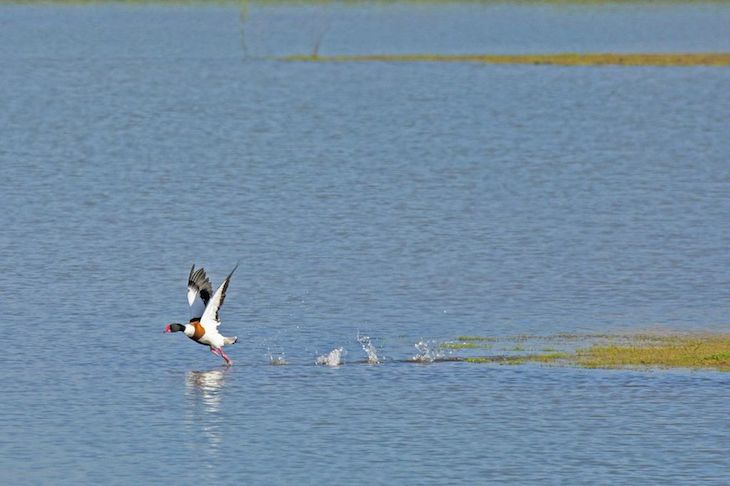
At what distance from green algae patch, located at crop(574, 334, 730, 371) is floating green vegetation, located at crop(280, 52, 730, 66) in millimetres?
76586

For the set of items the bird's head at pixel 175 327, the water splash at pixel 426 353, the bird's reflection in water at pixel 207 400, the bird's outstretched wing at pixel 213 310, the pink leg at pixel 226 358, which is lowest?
the bird's reflection in water at pixel 207 400

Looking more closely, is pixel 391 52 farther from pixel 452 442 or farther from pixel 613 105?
pixel 452 442

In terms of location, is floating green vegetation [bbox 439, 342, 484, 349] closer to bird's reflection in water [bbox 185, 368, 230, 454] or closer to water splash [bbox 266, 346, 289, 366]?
water splash [bbox 266, 346, 289, 366]

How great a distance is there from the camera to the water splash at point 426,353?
→ 91.2 ft

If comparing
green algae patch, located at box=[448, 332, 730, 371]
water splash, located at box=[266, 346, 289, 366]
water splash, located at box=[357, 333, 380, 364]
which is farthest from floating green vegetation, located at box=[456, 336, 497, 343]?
water splash, located at box=[266, 346, 289, 366]

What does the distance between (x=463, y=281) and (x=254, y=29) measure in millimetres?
121927

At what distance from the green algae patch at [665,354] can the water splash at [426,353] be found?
2183 mm

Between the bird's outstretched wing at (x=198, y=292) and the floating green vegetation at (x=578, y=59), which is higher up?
the floating green vegetation at (x=578, y=59)

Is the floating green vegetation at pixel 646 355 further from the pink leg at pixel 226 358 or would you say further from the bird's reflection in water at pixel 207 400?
the bird's reflection in water at pixel 207 400

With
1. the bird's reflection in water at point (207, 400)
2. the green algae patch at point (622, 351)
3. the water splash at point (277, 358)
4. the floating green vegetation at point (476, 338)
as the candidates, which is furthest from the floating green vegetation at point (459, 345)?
the bird's reflection in water at point (207, 400)

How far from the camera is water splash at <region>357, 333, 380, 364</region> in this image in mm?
27734

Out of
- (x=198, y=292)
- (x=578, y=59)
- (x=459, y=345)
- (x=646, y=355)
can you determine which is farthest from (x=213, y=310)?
(x=578, y=59)

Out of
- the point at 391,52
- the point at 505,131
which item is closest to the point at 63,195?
the point at 505,131

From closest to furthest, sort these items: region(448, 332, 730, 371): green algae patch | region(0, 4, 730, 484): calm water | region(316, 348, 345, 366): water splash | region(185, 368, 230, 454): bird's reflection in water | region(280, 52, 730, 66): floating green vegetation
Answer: region(0, 4, 730, 484): calm water
region(185, 368, 230, 454): bird's reflection in water
region(448, 332, 730, 371): green algae patch
region(316, 348, 345, 366): water splash
region(280, 52, 730, 66): floating green vegetation
